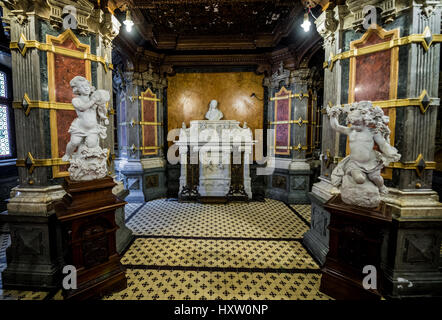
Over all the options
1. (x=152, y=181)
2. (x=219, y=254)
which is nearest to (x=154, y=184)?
(x=152, y=181)

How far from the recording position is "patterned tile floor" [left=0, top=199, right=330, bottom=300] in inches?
97.8

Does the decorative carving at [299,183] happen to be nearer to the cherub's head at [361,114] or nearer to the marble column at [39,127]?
the cherub's head at [361,114]

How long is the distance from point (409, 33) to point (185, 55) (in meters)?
5.49

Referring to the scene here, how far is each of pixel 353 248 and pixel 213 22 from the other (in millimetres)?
5536

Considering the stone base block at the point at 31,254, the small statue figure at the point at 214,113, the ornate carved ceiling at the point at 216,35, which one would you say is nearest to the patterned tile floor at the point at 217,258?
the stone base block at the point at 31,254

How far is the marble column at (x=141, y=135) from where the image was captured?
587 cm

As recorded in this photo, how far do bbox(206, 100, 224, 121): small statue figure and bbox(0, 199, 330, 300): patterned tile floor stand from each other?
2914mm

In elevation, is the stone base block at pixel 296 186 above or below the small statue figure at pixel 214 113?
below

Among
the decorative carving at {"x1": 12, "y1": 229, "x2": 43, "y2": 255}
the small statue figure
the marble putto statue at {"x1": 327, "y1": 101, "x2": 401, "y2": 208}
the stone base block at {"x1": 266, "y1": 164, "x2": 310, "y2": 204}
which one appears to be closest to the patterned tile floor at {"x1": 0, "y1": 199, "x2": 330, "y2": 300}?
the decorative carving at {"x1": 12, "y1": 229, "x2": 43, "y2": 255}

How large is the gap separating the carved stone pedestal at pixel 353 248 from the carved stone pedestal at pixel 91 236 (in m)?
2.56

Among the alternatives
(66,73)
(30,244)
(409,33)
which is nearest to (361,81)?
(409,33)

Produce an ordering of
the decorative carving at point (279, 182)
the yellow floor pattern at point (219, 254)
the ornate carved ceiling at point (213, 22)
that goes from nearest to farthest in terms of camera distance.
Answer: the yellow floor pattern at point (219, 254)
the ornate carved ceiling at point (213, 22)
the decorative carving at point (279, 182)

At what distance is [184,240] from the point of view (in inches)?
147

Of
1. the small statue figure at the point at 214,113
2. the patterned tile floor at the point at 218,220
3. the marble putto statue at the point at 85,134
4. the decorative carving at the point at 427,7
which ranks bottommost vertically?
the patterned tile floor at the point at 218,220
